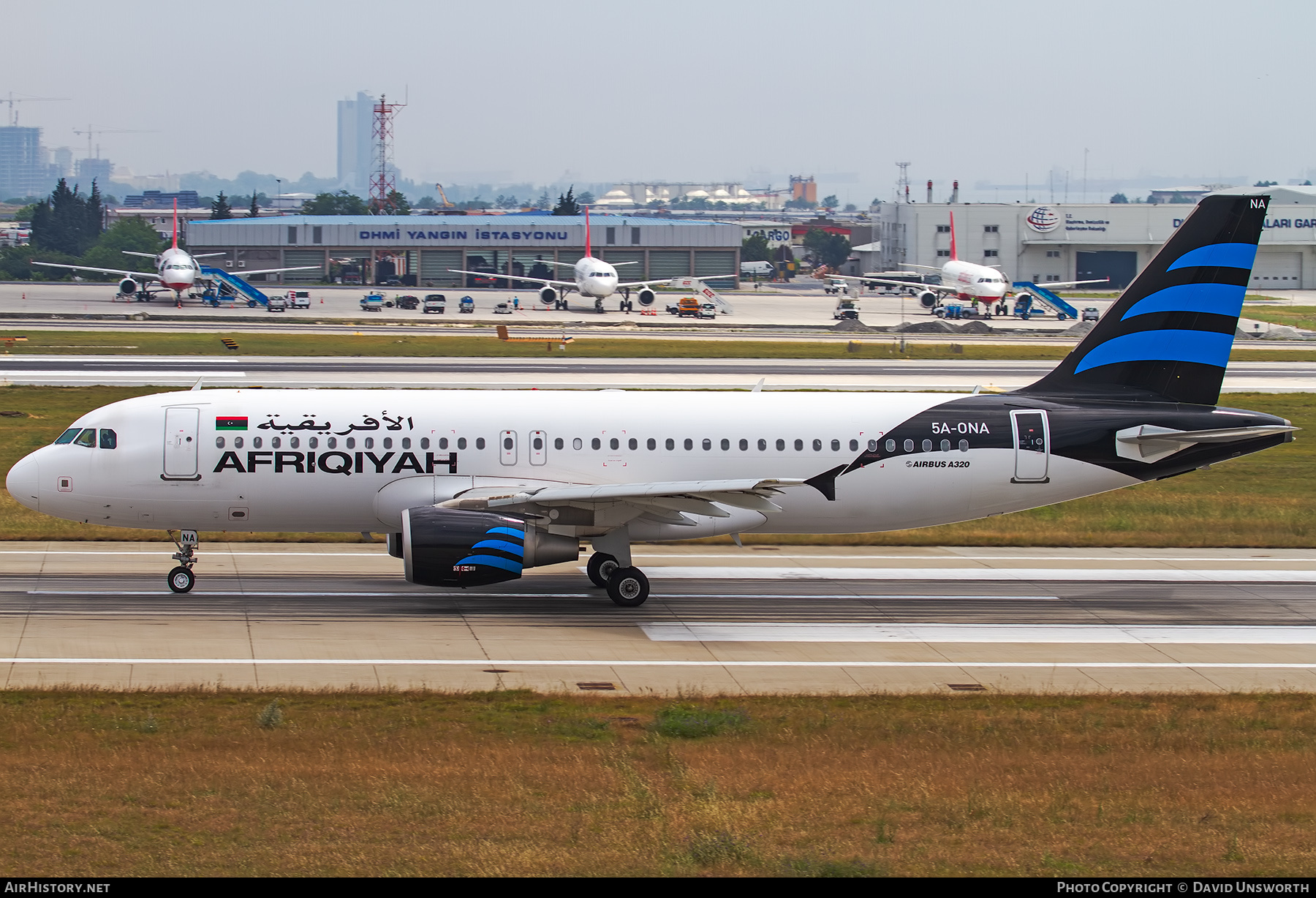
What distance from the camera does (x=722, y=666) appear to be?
81.3 ft

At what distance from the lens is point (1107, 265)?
187 metres

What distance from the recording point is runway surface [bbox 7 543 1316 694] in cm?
2383

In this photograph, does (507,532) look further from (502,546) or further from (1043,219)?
(1043,219)

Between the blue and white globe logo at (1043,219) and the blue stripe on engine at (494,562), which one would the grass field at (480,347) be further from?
the blue and white globe logo at (1043,219)

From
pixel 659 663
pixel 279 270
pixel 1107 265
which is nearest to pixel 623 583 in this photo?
pixel 659 663

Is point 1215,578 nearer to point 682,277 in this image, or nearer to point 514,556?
point 514,556

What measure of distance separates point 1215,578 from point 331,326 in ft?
263

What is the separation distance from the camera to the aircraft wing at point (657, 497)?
27344 mm

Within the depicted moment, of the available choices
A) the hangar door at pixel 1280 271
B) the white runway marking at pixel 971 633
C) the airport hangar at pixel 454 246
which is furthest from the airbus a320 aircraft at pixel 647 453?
the hangar door at pixel 1280 271

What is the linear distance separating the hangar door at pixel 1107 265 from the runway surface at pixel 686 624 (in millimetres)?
157315

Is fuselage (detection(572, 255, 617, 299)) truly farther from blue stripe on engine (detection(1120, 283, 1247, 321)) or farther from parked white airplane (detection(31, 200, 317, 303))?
blue stripe on engine (detection(1120, 283, 1247, 321))

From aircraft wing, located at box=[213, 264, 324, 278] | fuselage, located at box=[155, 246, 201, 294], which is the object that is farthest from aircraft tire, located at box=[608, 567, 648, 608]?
aircraft wing, located at box=[213, 264, 324, 278]

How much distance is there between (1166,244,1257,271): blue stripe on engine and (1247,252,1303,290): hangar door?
163 meters

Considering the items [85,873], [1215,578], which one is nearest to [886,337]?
[1215,578]
